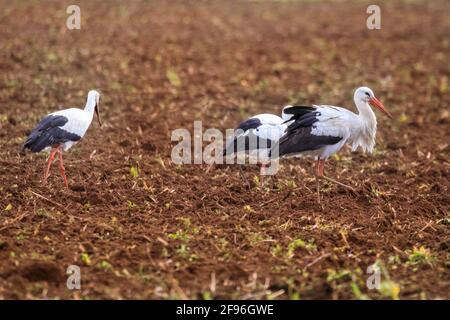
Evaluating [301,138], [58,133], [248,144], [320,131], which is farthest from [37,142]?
[320,131]

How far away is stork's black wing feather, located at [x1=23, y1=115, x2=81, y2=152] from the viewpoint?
8.16 metres

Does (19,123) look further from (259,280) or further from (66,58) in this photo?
(259,280)

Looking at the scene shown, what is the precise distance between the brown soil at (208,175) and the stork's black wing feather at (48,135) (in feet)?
1.46

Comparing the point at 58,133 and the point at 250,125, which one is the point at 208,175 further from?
the point at 58,133

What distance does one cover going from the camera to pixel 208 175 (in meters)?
8.95

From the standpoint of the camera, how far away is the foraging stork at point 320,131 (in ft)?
27.2

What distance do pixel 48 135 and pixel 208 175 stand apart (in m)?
1.97

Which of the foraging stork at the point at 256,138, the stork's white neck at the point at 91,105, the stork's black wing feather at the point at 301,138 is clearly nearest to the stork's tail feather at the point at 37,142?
the stork's white neck at the point at 91,105

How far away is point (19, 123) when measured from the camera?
10.4m

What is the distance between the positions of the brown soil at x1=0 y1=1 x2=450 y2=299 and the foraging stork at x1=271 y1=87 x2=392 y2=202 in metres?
0.49

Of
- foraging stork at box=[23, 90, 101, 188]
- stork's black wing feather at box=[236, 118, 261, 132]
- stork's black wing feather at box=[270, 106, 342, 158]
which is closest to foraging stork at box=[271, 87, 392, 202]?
stork's black wing feather at box=[270, 106, 342, 158]

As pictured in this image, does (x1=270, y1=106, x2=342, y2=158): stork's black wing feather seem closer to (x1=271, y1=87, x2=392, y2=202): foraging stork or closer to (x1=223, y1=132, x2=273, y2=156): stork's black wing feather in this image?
(x1=271, y1=87, x2=392, y2=202): foraging stork

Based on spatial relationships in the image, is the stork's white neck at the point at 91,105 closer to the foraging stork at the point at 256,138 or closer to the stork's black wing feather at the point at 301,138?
the foraging stork at the point at 256,138
